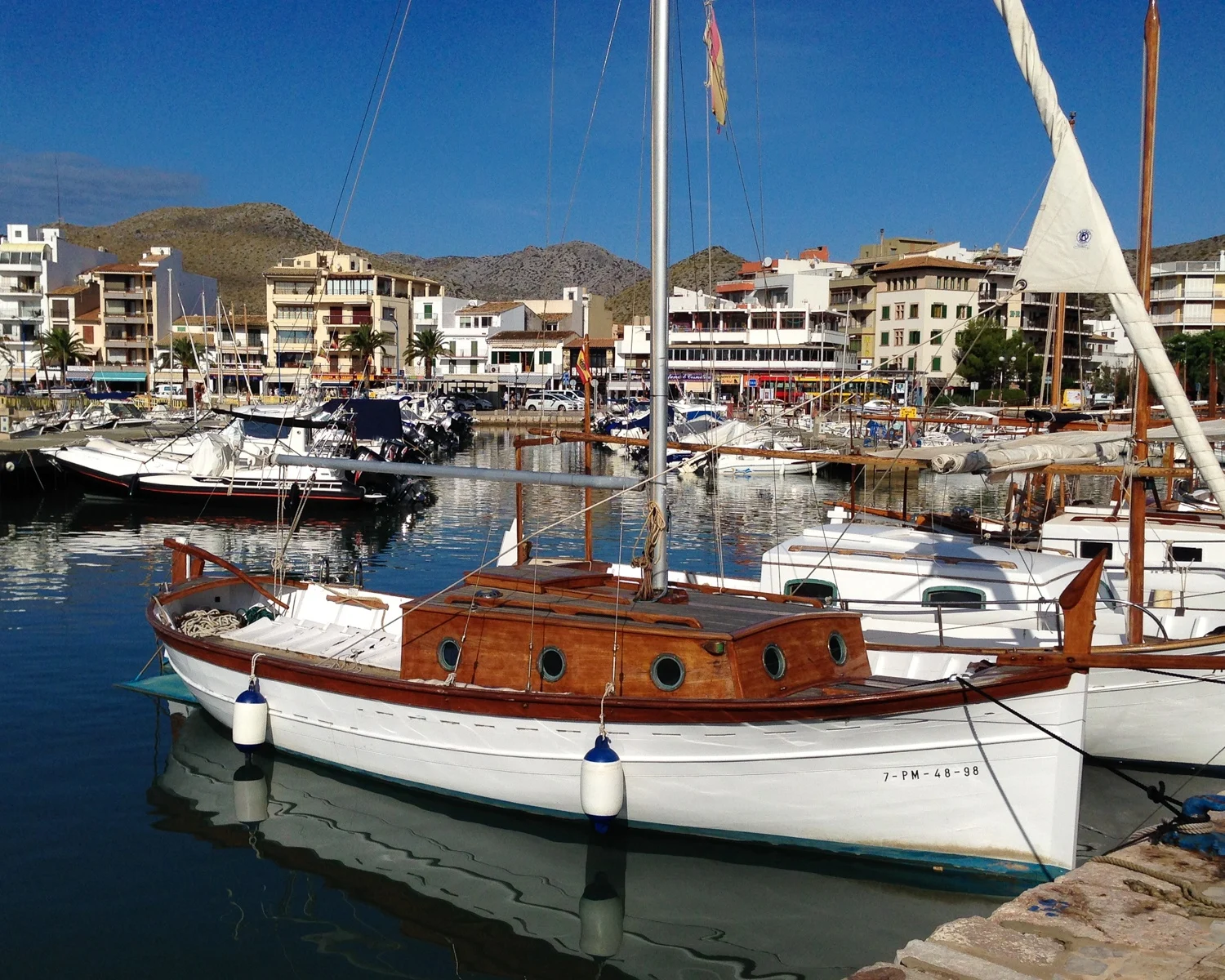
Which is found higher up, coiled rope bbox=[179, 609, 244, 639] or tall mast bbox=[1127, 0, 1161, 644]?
tall mast bbox=[1127, 0, 1161, 644]

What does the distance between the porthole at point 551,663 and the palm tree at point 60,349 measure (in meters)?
86.0

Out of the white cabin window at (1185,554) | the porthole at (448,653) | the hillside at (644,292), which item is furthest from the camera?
the hillside at (644,292)

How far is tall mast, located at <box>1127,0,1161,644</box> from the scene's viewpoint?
14125 mm

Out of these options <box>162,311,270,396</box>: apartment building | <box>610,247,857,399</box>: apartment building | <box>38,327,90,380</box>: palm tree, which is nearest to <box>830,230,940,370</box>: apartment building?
<box>610,247,857,399</box>: apartment building

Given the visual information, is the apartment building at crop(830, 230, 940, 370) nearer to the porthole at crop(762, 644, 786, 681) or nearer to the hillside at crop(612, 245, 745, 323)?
the hillside at crop(612, 245, 745, 323)

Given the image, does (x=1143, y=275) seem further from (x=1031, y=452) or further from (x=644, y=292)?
(x=644, y=292)

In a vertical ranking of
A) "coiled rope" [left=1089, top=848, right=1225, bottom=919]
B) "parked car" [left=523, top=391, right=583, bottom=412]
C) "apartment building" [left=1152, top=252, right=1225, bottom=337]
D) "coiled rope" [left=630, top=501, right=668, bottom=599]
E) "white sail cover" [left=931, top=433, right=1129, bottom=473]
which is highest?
"apartment building" [left=1152, top=252, right=1225, bottom=337]

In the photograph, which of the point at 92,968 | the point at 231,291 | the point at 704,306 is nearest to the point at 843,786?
the point at 92,968

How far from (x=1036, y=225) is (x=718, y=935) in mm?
7829

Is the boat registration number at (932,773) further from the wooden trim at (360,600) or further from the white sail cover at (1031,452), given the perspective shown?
the wooden trim at (360,600)

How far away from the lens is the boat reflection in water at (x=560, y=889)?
10.4m

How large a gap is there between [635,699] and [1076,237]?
6505 mm

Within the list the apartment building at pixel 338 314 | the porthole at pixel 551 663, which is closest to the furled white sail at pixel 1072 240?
the porthole at pixel 551 663

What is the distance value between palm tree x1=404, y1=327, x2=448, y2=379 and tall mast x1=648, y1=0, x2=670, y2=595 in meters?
93.4
